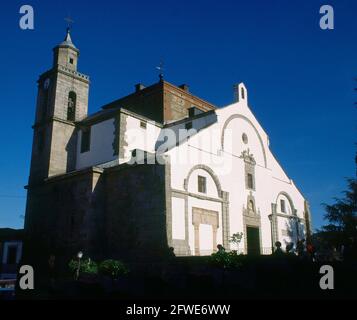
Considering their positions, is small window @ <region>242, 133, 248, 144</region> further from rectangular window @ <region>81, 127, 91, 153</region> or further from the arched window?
the arched window

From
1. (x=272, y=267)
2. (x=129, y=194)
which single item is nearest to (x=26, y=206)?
(x=129, y=194)

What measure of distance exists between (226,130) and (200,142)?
4.16 m

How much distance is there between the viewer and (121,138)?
29.0 meters

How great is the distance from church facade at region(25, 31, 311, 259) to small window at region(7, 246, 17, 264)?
5440mm

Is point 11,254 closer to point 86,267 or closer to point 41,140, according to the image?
point 41,140

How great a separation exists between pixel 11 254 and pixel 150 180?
1767cm

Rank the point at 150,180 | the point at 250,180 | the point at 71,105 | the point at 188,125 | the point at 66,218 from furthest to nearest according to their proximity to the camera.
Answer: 1. the point at 71,105
2. the point at 188,125
3. the point at 250,180
4. the point at 66,218
5. the point at 150,180

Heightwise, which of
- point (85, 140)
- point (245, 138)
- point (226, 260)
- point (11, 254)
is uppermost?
point (245, 138)

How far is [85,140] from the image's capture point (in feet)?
105

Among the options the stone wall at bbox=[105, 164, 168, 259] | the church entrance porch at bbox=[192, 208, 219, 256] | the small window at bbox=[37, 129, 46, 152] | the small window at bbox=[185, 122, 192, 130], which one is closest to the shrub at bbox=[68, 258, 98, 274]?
the stone wall at bbox=[105, 164, 168, 259]

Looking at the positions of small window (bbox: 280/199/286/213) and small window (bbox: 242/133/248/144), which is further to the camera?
small window (bbox: 280/199/286/213)

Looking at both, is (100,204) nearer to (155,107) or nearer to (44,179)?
(44,179)

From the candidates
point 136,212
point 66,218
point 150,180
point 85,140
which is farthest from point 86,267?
point 85,140

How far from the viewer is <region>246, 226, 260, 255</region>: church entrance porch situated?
2925cm
